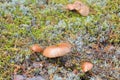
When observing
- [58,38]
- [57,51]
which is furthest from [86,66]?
[58,38]

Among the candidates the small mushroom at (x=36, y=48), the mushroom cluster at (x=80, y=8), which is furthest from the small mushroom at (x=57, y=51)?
the mushroom cluster at (x=80, y=8)

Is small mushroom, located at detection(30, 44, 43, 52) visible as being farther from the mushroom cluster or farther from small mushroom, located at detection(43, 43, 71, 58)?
the mushroom cluster

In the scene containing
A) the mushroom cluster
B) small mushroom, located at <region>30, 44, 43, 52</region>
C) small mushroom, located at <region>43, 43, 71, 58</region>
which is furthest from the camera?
the mushroom cluster

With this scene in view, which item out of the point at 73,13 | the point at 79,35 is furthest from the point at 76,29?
the point at 73,13

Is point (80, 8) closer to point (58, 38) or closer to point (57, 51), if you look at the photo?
point (58, 38)

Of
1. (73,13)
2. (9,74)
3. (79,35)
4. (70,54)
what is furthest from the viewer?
(73,13)

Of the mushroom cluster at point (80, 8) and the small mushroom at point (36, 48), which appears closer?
the small mushroom at point (36, 48)

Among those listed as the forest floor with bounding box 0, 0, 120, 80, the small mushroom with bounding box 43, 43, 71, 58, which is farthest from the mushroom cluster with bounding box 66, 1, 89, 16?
the small mushroom with bounding box 43, 43, 71, 58

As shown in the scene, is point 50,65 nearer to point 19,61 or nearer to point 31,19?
point 19,61

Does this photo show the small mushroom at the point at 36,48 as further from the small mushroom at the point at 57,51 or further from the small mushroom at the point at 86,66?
the small mushroom at the point at 86,66
